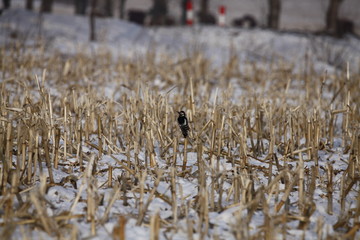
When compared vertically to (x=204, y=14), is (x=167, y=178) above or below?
below

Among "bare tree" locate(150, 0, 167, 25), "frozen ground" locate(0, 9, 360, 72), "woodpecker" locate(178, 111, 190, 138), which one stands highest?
"bare tree" locate(150, 0, 167, 25)

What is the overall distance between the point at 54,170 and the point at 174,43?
10.2 metres

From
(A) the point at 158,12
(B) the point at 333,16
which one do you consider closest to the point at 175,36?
(A) the point at 158,12

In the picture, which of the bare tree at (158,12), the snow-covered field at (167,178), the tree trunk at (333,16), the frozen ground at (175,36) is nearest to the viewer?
the snow-covered field at (167,178)

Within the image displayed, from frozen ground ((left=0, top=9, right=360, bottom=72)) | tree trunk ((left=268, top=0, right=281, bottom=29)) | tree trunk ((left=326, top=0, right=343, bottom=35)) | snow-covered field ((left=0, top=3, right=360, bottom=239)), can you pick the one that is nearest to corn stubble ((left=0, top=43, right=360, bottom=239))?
snow-covered field ((left=0, top=3, right=360, bottom=239))

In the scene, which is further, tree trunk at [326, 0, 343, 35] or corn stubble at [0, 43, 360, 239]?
tree trunk at [326, 0, 343, 35]

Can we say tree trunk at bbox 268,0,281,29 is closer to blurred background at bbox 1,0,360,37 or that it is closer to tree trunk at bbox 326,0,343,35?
blurred background at bbox 1,0,360,37

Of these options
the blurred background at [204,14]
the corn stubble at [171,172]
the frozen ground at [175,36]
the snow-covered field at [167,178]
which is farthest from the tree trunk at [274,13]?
the corn stubble at [171,172]

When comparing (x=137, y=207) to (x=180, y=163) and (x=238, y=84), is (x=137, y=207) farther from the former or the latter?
(x=238, y=84)

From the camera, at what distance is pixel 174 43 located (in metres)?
12.3

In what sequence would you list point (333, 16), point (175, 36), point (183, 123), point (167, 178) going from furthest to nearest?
point (333, 16), point (175, 36), point (183, 123), point (167, 178)

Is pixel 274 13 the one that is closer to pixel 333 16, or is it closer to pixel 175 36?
pixel 333 16

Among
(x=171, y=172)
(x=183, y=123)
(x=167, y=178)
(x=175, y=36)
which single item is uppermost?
(x=175, y=36)

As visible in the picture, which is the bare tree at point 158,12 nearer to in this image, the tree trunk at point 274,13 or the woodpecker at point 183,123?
the tree trunk at point 274,13
